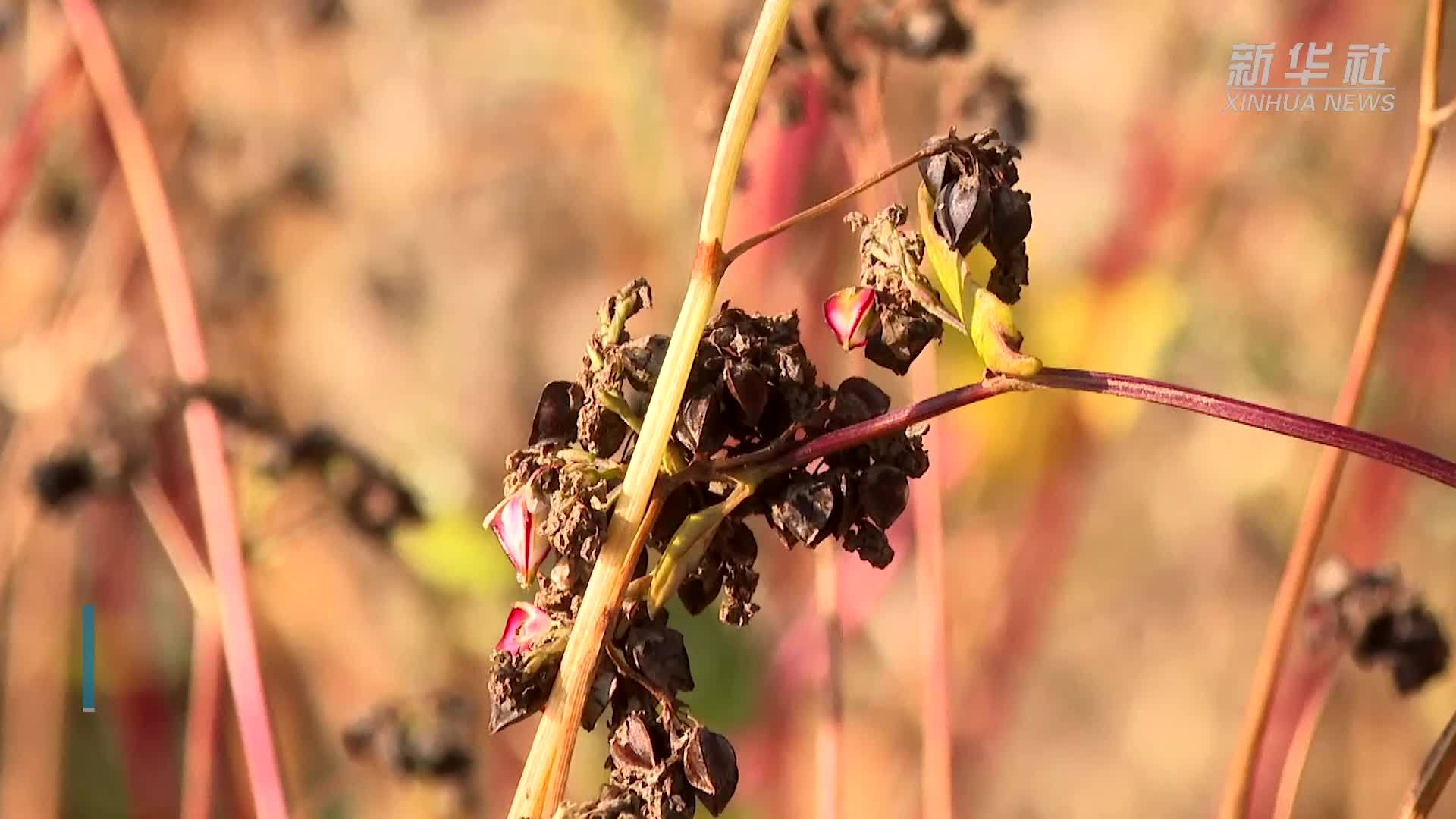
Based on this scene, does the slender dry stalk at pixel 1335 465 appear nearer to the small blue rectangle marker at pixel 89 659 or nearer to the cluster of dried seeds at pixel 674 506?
the cluster of dried seeds at pixel 674 506

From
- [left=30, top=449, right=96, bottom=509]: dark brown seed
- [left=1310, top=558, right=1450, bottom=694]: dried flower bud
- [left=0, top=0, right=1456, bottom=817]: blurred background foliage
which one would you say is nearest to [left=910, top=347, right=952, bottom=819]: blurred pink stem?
[left=0, top=0, right=1456, bottom=817]: blurred background foliage

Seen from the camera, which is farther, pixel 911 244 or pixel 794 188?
pixel 794 188

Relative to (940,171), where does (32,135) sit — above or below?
above

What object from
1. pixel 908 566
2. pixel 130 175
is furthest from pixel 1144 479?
pixel 130 175

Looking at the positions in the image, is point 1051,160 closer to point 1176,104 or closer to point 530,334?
point 1176,104

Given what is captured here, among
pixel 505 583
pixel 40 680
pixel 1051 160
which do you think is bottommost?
pixel 40 680
